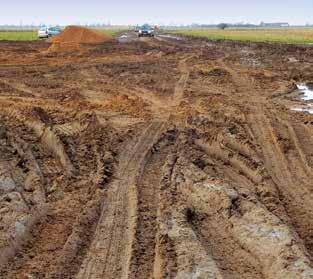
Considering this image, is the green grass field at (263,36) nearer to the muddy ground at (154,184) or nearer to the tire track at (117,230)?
the muddy ground at (154,184)

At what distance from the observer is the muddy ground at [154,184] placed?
655 cm

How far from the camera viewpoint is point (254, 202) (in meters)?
8.15

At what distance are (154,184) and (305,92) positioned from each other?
12397mm

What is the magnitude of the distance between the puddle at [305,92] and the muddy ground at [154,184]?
2.89 feet

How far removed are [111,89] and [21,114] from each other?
597 cm

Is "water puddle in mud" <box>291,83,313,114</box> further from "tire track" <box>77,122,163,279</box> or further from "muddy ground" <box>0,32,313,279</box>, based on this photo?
"tire track" <box>77,122,163,279</box>

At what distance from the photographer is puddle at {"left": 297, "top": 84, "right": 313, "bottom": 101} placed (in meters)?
18.4

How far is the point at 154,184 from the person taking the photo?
9102 mm

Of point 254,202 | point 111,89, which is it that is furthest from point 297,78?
point 254,202

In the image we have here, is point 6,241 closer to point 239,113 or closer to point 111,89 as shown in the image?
point 239,113

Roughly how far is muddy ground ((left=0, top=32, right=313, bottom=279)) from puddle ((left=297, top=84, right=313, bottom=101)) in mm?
880

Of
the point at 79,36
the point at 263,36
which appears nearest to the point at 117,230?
the point at 79,36

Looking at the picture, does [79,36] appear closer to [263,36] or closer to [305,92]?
[263,36]

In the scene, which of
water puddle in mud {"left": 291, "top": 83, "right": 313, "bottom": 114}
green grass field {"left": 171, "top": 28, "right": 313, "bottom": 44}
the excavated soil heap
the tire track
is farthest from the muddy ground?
green grass field {"left": 171, "top": 28, "right": 313, "bottom": 44}
